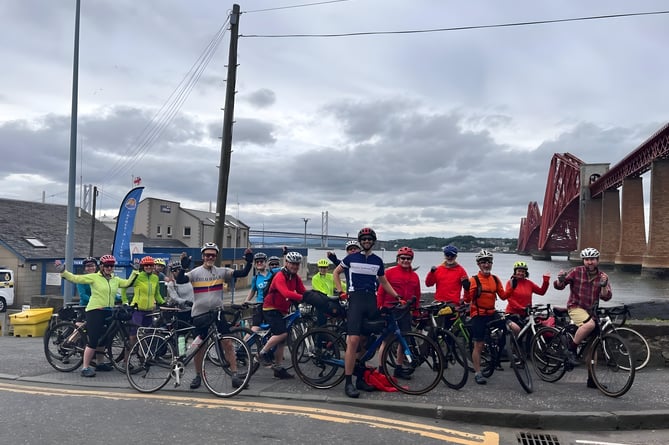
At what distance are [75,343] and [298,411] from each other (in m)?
4.41

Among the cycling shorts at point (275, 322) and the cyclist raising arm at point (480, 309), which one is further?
the cycling shorts at point (275, 322)

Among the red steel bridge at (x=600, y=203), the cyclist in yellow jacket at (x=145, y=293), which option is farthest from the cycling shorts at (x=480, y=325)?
the red steel bridge at (x=600, y=203)

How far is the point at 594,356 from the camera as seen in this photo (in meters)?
6.46

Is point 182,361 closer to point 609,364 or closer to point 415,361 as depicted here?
point 415,361

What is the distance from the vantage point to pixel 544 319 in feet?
25.2

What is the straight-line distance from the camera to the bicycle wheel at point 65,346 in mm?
8266

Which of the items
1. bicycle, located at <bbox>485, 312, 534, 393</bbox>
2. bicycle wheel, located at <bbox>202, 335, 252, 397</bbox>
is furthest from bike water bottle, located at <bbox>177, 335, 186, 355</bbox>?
bicycle, located at <bbox>485, 312, 534, 393</bbox>

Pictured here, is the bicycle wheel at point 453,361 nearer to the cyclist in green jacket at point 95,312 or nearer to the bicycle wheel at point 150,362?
the bicycle wheel at point 150,362

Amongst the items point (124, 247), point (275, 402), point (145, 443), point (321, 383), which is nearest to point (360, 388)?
point (321, 383)

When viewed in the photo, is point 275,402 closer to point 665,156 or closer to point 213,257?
point 213,257

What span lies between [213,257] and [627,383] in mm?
5324

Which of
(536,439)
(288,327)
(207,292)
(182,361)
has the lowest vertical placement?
(536,439)

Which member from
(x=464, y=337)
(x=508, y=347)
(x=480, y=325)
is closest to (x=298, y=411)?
(x=480, y=325)

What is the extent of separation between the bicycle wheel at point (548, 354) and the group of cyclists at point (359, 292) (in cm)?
20
